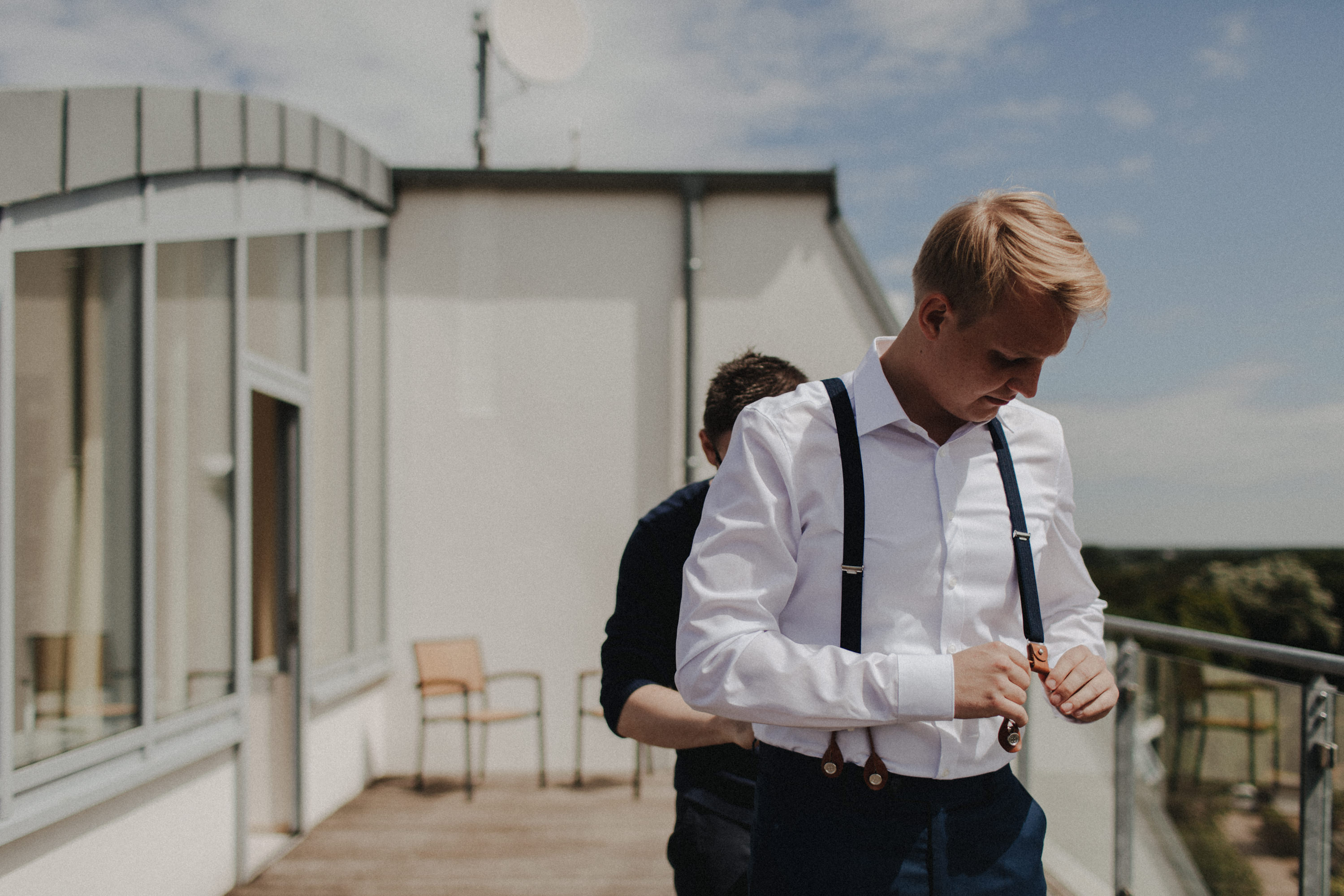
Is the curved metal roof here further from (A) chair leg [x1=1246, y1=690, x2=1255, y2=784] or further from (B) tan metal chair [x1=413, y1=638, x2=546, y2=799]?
(A) chair leg [x1=1246, y1=690, x2=1255, y2=784]

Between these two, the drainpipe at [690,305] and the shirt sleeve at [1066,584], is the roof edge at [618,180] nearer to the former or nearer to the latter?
the drainpipe at [690,305]

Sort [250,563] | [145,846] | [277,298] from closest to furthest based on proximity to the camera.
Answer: [145,846]
[250,563]
[277,298]

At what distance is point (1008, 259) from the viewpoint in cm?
99

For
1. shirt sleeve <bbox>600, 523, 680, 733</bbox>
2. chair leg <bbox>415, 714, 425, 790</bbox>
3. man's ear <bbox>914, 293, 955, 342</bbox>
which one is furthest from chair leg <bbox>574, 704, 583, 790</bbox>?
man's ear <bbox>914, 293, 955, 342</bbox>

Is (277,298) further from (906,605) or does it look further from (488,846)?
(906,605)

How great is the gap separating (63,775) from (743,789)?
2.53 meters

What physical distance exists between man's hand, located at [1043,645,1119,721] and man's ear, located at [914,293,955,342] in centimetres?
40

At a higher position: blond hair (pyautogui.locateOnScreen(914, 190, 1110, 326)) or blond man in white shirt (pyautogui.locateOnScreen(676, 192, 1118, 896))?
blond hair (pyautogui.locateOnScreen(914, 190, 1110, 326))

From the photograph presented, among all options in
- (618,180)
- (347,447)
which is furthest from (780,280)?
(347,447)

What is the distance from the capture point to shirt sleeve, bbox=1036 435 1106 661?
1202 mm

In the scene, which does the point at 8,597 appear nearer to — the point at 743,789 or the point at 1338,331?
Result: the point at 743,789

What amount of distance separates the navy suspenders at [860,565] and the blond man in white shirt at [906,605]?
0.01m

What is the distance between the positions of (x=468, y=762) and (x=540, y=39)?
5.10 m

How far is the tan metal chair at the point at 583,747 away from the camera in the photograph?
579 cm
